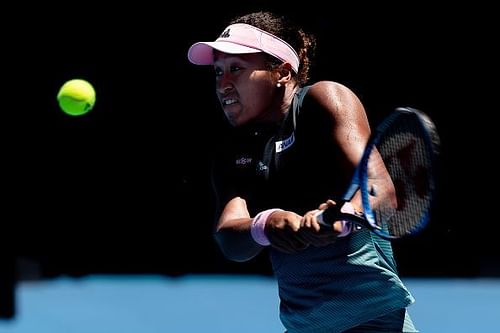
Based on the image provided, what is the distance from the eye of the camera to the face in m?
3.65

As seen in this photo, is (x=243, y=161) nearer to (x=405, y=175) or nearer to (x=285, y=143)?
(x=285, y=143)

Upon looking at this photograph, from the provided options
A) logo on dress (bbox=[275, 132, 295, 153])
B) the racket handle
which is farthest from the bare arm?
the racket handle

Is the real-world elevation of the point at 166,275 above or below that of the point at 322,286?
below

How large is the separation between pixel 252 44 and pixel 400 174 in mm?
757

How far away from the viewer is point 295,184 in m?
3.51

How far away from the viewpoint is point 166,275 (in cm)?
834

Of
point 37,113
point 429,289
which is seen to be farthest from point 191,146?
point 429,289

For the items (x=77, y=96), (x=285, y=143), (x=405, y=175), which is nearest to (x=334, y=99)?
(x=285, y=143)

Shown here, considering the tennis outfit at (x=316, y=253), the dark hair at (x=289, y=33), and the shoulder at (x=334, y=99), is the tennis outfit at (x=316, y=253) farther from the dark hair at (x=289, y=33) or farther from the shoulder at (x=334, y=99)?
the dark hair at (x=289, y=33)

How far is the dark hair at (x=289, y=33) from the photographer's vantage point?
3811 millimetres

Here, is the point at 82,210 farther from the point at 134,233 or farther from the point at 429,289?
the point at 429,289

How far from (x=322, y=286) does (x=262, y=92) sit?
721mm

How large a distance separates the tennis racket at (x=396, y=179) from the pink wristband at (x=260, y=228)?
0.80 feet

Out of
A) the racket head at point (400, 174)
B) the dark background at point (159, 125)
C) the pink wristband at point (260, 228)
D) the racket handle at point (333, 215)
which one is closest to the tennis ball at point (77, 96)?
the dark background at point (159, 125)
